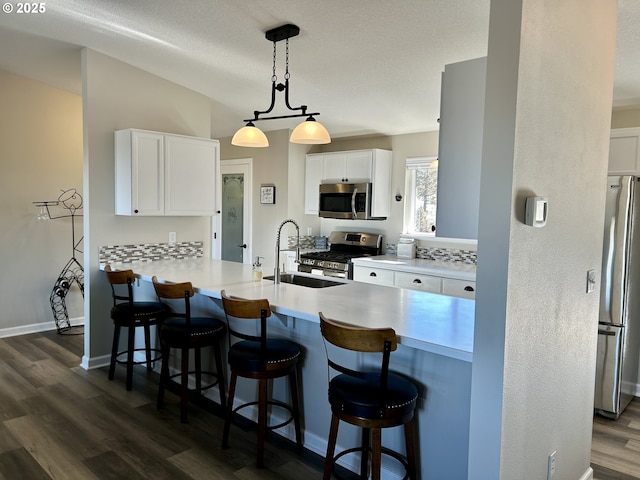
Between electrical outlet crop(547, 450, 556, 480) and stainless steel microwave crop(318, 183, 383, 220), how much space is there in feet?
11.3

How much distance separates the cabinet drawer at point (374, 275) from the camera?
4.68 metres

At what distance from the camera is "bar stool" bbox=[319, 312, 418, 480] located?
1.88 metres

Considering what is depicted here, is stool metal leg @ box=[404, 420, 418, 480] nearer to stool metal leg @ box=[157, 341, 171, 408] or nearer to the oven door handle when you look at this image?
stool metal leg @ box=[157, 341, 171, 408]

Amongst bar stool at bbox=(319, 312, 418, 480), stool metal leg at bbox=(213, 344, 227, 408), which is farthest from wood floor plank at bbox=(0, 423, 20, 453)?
bar stool at bbox=(319, 312, 418, 480)

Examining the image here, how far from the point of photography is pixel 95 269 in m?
3.99

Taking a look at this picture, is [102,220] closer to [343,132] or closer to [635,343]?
[343,132]

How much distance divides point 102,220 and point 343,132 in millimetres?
2943

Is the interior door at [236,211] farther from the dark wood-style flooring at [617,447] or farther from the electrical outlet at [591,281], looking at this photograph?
the electrical outlet at [591,281]

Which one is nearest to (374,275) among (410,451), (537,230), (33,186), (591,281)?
(591,281)

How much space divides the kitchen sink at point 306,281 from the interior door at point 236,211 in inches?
106

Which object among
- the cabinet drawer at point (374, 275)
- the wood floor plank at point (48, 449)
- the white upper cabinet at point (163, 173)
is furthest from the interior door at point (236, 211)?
the wood floor plank at point (48, 449)

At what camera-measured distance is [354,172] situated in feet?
17.5

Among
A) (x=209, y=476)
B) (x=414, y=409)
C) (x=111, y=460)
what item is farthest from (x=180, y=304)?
(x=414, y=409)

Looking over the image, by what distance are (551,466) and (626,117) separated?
3.00 m
